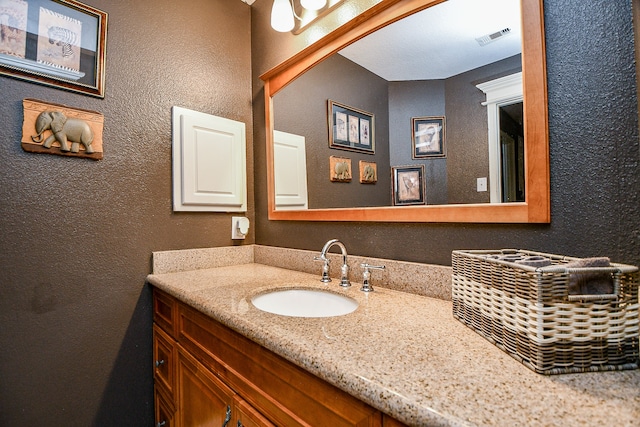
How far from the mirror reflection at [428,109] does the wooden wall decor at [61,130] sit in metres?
0.88

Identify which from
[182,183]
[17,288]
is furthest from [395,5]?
[17,288]

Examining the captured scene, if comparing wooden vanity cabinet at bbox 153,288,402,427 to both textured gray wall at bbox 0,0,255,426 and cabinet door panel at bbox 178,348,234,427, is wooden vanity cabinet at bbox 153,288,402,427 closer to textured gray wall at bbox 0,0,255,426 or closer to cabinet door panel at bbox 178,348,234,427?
cabinet door panel at bbox 178,348,234,427

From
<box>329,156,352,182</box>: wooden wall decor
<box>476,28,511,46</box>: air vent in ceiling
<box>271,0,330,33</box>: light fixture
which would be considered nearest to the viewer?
<box>476,28,511,46</box>: air vent in ceiling

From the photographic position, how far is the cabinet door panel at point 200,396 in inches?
34.2

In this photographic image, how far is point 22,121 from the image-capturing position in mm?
1105

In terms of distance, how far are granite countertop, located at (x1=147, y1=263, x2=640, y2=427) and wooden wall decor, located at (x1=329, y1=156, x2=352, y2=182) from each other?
584mm

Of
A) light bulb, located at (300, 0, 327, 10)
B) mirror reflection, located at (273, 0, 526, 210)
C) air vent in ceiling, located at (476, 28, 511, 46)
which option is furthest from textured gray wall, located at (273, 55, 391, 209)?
air vent in ceiling, located at (476, 28, 511, 46)

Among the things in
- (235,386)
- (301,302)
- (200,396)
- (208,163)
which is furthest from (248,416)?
(208,163)

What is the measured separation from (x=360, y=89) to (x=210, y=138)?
817mm

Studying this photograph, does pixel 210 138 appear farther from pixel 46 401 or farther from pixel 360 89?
pixel 46 401

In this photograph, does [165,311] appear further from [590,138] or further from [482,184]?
[590,138]

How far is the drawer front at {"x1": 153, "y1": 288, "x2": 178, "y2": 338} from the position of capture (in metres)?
1.19

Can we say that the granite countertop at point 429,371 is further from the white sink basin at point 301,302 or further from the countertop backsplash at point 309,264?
the white sink basin at point 301,302

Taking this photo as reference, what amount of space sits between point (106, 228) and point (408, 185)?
1.23 m
